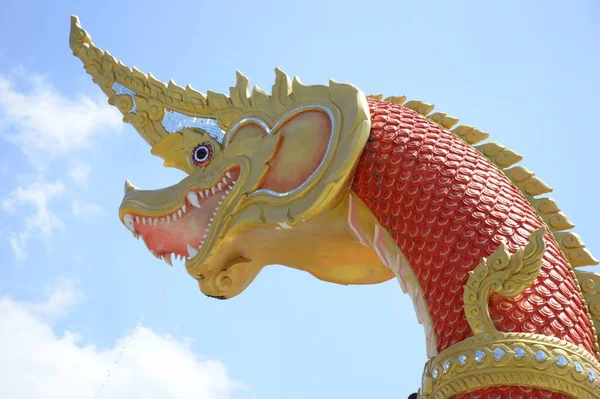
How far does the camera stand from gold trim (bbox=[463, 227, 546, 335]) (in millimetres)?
3227

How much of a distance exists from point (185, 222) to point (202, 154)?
38 cm

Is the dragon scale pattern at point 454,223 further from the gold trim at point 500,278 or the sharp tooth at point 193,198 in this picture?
the sharp tooth at point 193,198

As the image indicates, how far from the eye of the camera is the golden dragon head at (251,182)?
399cm

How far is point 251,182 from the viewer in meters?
4.14

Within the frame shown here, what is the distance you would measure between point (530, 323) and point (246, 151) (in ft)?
5.33

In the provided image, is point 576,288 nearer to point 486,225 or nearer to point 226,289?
point 486,225

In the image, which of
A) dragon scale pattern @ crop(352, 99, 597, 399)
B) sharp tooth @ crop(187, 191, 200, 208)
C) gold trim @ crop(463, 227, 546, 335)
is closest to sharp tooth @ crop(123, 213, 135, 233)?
sharp tooth @ crop(187, 191, 200, 208)

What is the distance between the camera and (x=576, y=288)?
3.52 metres

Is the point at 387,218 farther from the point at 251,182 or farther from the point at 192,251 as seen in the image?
the point at 192,251

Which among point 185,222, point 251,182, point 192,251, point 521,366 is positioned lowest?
point 521,366

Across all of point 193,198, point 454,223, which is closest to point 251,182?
point 193,198

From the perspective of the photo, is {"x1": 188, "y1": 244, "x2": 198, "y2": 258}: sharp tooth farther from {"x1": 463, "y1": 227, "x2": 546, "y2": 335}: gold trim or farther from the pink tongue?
{"x1": 463, "y1": 227, "x2": 546, "y2": 335}: gold trim

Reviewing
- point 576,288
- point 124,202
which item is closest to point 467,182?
point 576,288

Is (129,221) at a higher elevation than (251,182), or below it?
below
